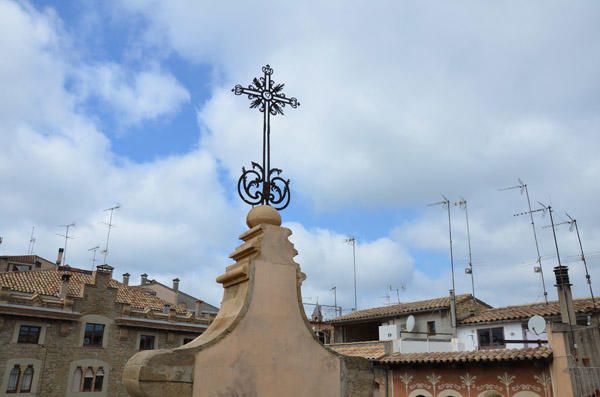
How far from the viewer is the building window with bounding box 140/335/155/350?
29125mm

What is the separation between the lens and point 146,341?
29359mm

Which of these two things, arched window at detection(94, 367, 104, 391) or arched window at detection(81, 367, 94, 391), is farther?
arched window at detection(94, 367, 104, 391)

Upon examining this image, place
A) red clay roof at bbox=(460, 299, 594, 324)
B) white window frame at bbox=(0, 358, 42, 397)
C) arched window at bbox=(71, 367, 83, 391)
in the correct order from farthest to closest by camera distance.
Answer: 1. arched window at bbox=(71, 367, 83, 391)
2. white window frame at bbox=(0, 358, 42, 397)
3. red clay roof at bbox=(460, 299, 594, 324)

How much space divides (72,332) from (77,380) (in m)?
2.48

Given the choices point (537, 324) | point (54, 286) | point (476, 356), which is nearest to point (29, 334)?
point (54, 286)

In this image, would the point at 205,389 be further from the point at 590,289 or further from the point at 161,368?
the point at 590,289

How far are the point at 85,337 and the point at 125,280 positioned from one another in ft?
36.4

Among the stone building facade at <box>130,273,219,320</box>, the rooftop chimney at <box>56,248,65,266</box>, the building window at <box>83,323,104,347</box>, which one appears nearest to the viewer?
the building window at <box>83,323,104,347</box>

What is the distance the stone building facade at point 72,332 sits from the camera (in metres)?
24.3

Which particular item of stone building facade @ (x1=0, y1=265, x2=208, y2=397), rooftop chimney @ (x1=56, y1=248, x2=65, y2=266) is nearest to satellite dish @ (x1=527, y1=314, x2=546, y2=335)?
stone building facade @ (x1=0, y1=265, x2=208, y2=397)

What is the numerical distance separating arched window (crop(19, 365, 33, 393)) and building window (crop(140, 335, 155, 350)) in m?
6.04

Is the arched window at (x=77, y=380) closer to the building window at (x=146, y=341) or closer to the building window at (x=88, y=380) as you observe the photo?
the building window at (x=88, y=380)

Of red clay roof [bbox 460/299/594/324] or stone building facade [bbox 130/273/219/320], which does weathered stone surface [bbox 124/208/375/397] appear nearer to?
red clay roof [bbox 460/299/594/324]

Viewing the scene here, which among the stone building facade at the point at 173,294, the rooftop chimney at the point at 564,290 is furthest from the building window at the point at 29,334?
the rooftop chimney at the point at 564,290
